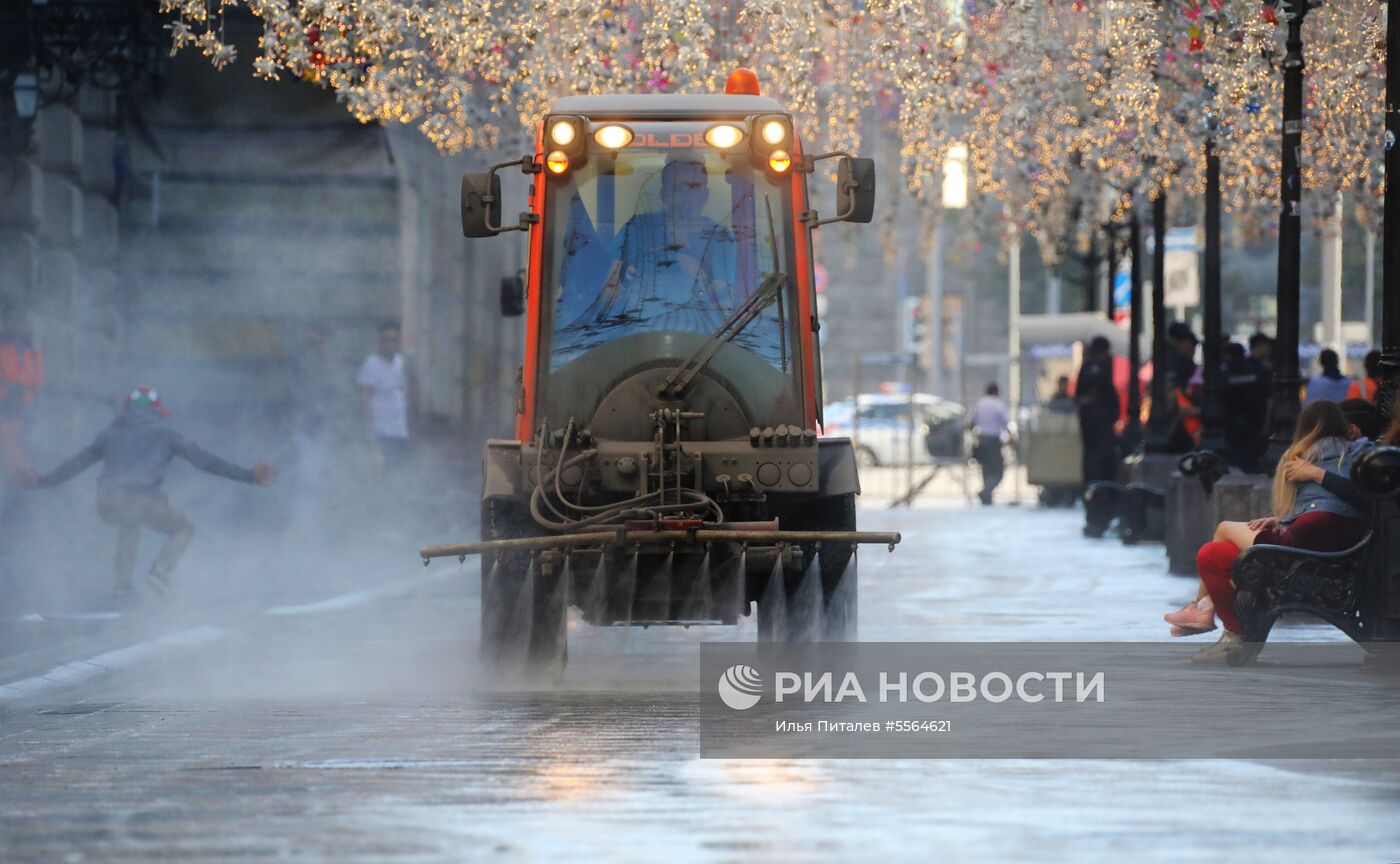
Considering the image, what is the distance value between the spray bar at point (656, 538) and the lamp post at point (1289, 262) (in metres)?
5.50

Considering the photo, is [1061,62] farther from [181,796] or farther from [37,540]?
[181,796]

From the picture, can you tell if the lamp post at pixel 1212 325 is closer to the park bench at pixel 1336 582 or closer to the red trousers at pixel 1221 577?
the red trousers at pixel 1221 577

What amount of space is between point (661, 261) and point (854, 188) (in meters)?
1.00

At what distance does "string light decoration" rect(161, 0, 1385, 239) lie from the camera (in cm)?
1839

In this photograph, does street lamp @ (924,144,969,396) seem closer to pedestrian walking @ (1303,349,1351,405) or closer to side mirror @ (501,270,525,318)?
pedestrian walking @ (1303,349,1351,405)

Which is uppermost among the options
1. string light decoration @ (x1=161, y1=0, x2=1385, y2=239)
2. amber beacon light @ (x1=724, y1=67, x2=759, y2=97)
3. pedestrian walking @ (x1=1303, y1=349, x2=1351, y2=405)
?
string light decoration @ (x1=161, y1=0, x2=1385, y2=239)

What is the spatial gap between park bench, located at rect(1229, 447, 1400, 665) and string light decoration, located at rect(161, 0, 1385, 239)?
6.15 metres

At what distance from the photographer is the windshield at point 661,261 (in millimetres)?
11969

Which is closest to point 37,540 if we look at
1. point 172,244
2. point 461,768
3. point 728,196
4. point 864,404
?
point 172,244

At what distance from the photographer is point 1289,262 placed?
52.0 ft

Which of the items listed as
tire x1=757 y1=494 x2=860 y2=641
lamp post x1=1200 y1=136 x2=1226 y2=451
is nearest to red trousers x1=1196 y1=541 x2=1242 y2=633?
tire x1=757 y1=494 x2=860 y2=641

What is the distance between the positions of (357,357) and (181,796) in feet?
55.3

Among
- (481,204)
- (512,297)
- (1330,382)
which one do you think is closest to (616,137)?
(481,204)

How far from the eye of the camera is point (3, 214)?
19750mm
